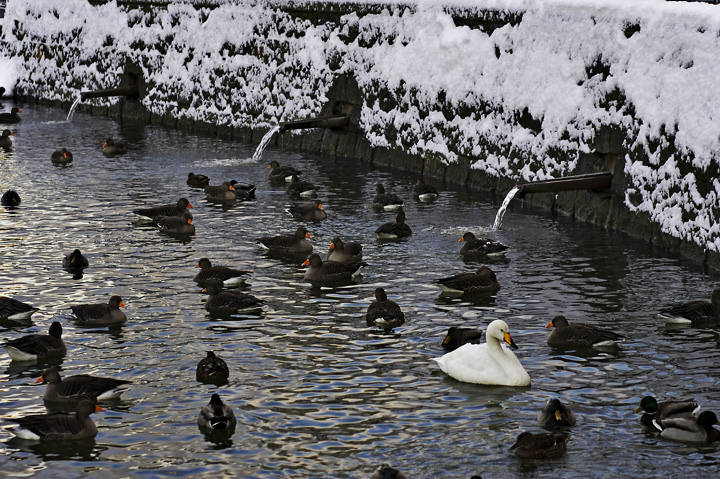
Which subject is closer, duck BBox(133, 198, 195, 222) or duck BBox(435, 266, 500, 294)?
duck BBox(435, 266, 500, 294)

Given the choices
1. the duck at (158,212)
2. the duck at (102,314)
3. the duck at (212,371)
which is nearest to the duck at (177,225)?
the duck at (158,212)

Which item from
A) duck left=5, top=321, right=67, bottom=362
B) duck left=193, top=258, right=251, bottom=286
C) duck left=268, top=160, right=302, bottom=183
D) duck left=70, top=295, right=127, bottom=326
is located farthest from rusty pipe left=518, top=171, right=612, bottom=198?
duck left=5, top=321, right=67, bottom=362

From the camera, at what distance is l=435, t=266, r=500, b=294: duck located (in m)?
16.2

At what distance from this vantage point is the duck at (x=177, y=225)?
2017 cm

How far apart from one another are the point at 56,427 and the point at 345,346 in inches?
159

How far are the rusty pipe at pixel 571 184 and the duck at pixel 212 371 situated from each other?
1008 cm

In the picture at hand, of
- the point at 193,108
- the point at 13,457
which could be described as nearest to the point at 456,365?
the point at 13,457

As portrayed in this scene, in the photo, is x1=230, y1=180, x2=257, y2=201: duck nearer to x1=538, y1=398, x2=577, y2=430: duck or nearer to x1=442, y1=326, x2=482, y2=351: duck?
x1=442, y1=326, x2=482, y2=351: duck

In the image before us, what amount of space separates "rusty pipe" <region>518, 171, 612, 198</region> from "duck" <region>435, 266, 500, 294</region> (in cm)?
509

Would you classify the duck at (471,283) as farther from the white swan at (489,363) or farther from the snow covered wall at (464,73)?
the snow covered wall at (464,73)

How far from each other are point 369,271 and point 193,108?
18.9m

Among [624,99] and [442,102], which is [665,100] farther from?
[442,102]

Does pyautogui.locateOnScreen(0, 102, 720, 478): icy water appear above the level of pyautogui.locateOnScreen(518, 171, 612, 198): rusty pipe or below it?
below

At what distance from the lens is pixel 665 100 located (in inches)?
786
